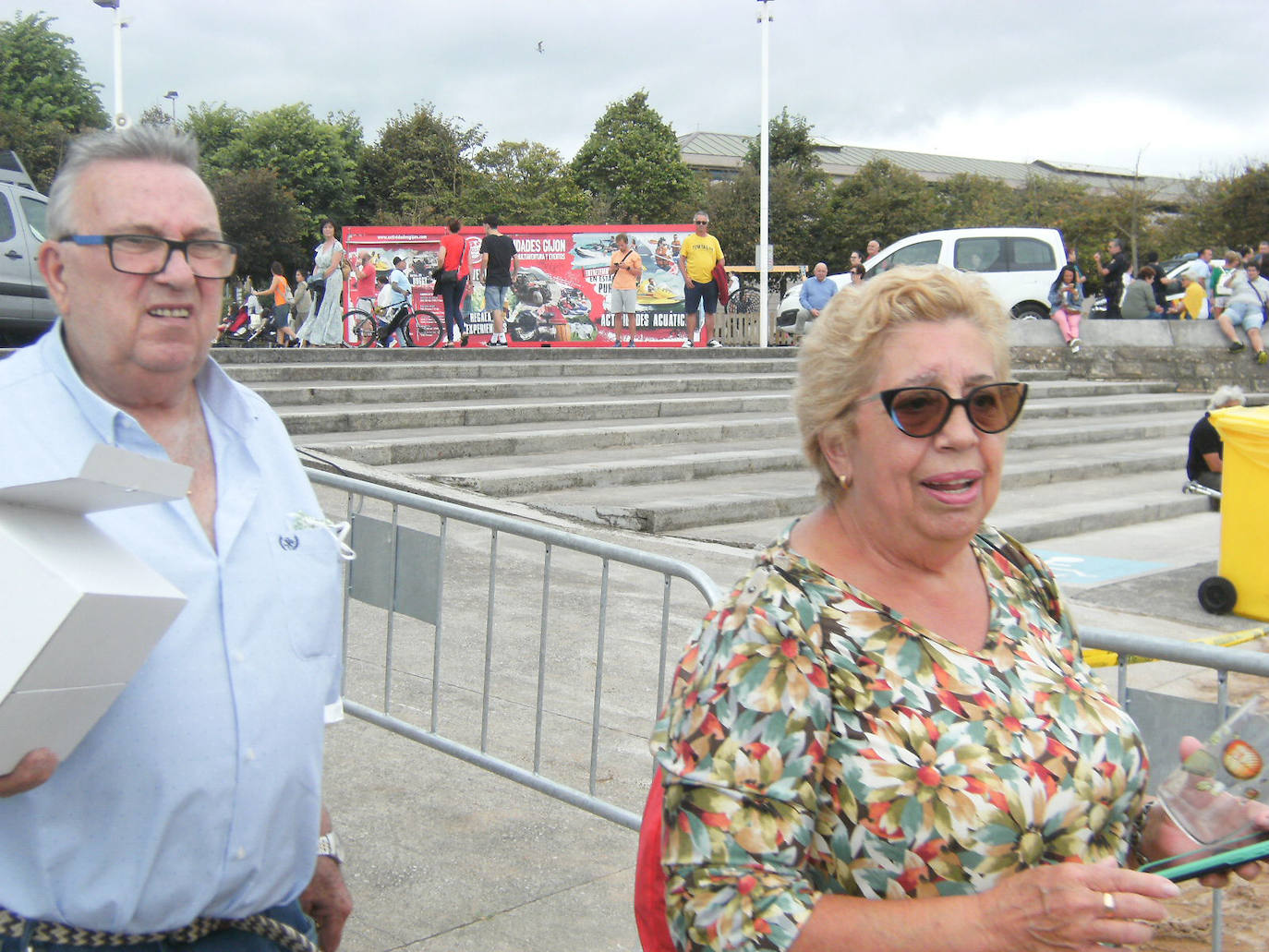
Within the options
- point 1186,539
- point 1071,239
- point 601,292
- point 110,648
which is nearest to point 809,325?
point 110,648

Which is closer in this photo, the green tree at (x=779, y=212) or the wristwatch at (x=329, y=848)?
the wristwatch at (x=329, y=848)

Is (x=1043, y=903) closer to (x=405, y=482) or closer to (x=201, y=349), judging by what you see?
(x=201, y=349)

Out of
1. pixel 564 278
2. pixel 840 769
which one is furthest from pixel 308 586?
pixel 564 278

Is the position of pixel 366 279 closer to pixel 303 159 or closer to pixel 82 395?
pixel 82 395

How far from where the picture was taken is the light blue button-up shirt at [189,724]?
1.77 meters

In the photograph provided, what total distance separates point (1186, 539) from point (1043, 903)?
9.52 meters

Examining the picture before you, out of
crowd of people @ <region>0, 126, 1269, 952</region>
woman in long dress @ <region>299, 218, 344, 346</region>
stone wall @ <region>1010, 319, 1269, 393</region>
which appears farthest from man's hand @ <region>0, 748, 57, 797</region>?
stone wall @ <region>1010, 319, 1269, 393</region>

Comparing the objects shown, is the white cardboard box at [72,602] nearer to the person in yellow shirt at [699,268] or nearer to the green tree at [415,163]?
the person in yellow shirt at [699,268]

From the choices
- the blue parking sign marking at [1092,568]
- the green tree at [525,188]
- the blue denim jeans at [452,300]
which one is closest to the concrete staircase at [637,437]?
the blue parking sign marking at [1092,568]

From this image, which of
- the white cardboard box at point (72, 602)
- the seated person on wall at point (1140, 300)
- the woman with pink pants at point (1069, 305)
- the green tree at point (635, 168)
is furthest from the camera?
the green tree at point (635, 168)

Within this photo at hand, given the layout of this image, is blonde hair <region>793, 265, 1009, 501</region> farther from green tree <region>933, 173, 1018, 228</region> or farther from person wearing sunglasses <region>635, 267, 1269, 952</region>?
green tree <region>933, 173, 1018, 228</region>

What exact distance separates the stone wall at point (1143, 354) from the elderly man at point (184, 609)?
60.6 feet

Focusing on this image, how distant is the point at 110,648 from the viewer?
1.62 meters

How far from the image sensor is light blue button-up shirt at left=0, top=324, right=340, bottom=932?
177 cm
